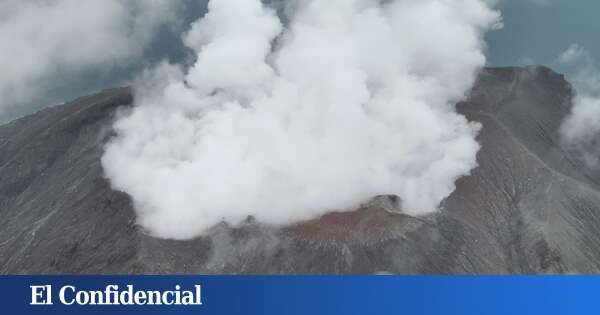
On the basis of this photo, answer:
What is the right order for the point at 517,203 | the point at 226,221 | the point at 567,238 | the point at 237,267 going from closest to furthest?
the point at 237,267
the point at 226,221
the point at 567,238
the point at 517,203

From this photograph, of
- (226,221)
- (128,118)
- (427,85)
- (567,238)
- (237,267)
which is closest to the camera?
(237,267)

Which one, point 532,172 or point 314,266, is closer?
point 314,266

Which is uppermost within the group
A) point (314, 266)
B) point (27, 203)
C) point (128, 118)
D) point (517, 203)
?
point (128, 118)

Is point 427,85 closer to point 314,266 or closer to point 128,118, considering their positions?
point 128,118

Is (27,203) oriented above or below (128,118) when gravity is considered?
below

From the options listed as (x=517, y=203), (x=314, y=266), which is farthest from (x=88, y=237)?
(x=517, y=203)

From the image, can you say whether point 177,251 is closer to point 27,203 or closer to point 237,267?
point 237,267

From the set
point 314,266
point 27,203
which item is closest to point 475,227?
point 314,266
